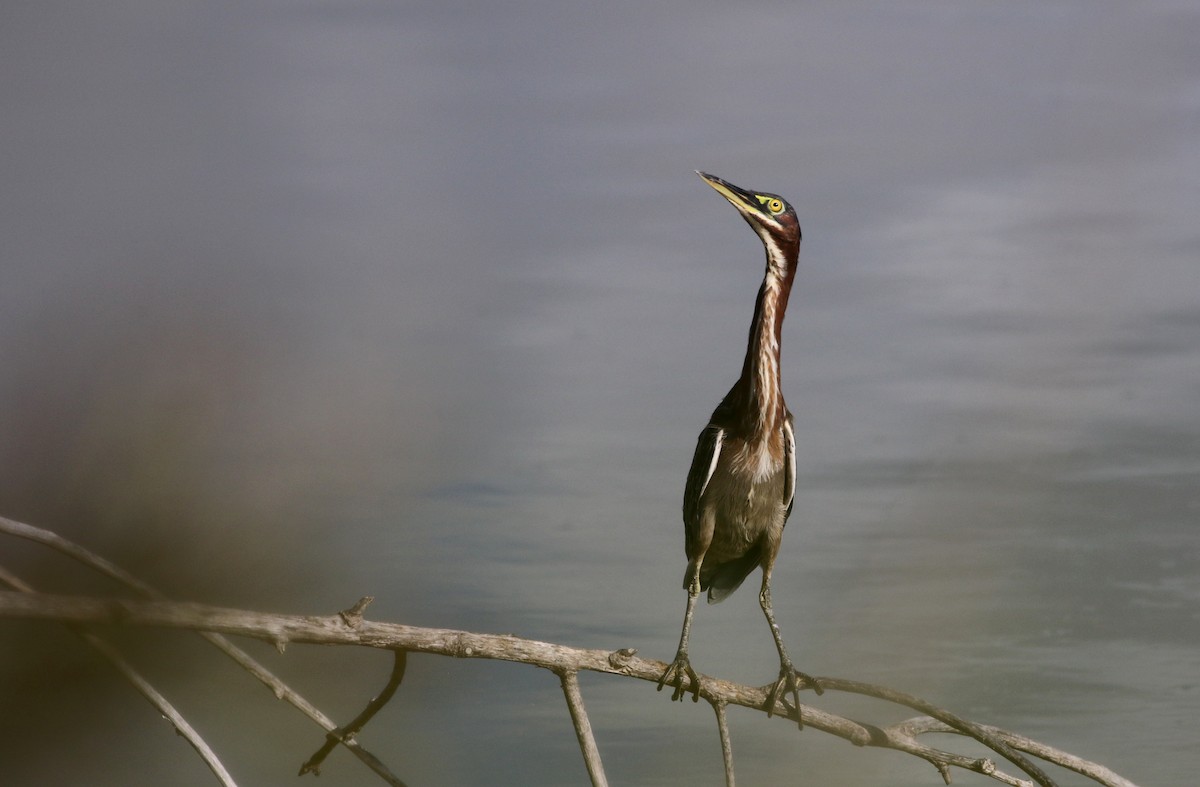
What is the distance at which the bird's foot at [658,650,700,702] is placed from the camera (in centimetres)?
344

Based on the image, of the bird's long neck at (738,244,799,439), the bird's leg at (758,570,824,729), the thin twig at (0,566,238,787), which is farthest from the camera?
the bird's long neck at (738,244,799,439)

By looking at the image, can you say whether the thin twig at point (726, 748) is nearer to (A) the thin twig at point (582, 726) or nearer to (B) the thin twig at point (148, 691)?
(A) the thin twig at point (582, 726)

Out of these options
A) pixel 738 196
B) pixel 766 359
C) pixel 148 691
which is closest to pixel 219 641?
pixel 148 691

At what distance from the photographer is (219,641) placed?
8.68ft

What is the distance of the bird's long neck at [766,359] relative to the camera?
3.69 meters

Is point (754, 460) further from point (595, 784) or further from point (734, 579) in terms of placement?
point (595, 784)

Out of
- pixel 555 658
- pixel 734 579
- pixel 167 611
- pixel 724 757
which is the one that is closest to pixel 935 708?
pixel 724 757

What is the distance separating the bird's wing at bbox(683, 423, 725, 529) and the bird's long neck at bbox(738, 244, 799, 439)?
11 centimetres

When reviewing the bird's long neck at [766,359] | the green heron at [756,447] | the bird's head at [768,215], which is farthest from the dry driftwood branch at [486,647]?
the bird's head at [768,215]

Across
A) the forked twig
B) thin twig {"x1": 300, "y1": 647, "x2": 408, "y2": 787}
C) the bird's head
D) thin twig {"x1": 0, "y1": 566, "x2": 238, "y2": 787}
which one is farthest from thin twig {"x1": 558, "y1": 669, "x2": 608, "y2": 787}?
the bird's head

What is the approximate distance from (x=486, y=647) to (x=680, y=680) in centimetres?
80

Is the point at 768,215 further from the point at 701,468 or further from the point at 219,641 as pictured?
the point at 219,641

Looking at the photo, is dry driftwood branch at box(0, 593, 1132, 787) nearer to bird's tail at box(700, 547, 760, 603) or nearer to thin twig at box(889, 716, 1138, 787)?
thin twig at box(889, 716, 1138, 787)

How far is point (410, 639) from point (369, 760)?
0.42 m
